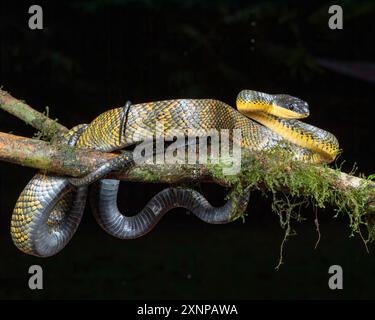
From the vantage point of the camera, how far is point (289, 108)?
283cm

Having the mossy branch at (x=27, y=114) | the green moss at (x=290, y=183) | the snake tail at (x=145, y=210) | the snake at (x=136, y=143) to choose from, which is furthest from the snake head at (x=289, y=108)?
the mossy branch at (x=27, y=114)

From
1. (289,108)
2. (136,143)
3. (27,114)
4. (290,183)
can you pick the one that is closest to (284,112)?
(289,108)

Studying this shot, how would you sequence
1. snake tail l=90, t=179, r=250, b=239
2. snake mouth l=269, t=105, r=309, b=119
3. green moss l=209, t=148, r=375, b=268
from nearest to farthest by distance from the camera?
1. green moss l=209, t=148, r=375, b=268
2. snake tail l=90, t=179, r=250, b=239
3. snake mouth l=269, t=105, r=309, b=119

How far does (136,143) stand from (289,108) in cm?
83

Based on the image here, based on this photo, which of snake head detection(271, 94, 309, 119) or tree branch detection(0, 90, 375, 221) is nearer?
tree branch detection(0, 90, 375, 221)

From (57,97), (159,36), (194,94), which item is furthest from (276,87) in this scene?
(57,97)

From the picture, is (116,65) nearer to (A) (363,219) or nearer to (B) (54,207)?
(B) (54,207)

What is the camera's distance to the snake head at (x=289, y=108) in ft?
9.26

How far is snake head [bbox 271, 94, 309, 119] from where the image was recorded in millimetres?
2821

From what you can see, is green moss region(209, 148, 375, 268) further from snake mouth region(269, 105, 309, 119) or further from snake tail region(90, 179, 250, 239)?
snake mouth region(269, 105, 309, 119)

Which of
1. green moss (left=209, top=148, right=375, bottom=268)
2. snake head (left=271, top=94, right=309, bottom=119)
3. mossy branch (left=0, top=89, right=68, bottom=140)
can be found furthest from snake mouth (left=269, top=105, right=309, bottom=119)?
mossy branch (left=0, top=89, right=68, bottom=140)

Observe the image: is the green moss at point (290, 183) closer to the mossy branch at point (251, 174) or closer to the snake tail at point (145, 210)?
the mossy branch at point (251, 174)

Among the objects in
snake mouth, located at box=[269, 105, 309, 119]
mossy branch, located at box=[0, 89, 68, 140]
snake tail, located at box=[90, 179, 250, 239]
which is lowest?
snake tail, located at box=[90, 179, 250, 239]

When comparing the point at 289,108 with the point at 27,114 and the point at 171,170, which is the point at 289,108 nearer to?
the point at 171,170
